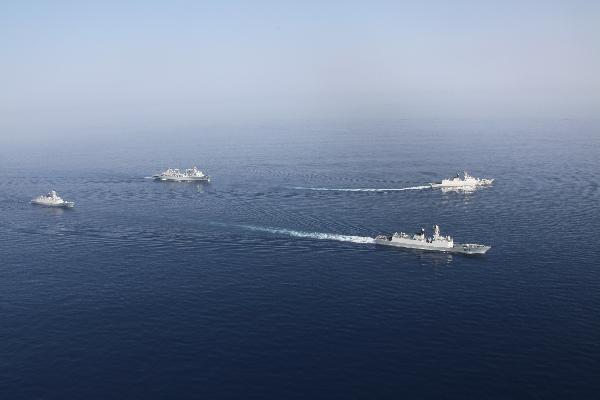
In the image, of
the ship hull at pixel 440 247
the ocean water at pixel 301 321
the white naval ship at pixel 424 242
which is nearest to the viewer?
the ocean water at pixel 301 321

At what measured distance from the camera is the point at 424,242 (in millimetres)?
189750

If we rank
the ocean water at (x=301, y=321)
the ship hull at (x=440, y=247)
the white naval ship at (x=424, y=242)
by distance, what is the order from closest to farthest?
1. the ocean water at (x=301, y=321)
2. the ship hull at (x=440, y=247)
3. the white naval ship at (x=424, y=242)

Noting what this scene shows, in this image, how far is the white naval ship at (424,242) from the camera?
7287 inches

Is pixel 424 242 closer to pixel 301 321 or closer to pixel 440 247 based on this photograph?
pixel 440 247

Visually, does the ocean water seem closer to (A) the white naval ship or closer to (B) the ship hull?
(B) the ship hull

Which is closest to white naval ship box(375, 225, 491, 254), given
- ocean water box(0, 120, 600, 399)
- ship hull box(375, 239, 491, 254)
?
ship hull box(375, 239, 491, 254)

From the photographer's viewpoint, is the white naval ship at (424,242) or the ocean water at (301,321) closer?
the ocean water at (301,321)

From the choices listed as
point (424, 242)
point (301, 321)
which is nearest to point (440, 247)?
point (424, 242)

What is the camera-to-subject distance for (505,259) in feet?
576

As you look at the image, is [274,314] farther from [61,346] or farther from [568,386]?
[568,386]

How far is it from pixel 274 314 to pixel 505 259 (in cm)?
8227

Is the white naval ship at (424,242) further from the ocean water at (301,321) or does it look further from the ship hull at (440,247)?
the ocean water at (301,321)

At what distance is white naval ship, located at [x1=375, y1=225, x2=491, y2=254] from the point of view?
18510 centimetres

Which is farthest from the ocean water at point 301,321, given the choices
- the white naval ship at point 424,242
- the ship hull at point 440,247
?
the white naval ship at point 424,242
